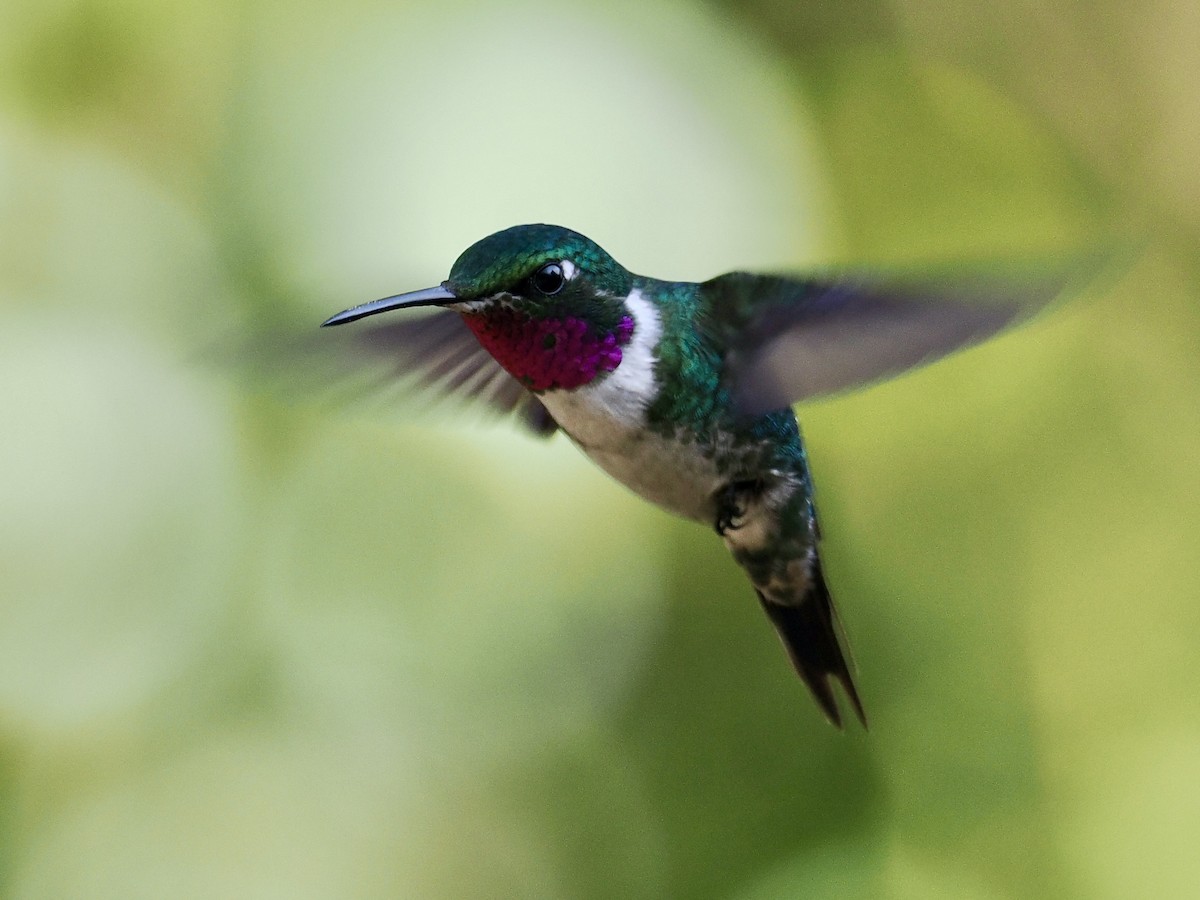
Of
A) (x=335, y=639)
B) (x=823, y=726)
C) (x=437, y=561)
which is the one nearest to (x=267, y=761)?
(x=335, y=639)

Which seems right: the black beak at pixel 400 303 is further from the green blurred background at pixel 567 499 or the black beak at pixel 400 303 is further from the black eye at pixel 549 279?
the green blurred background at pixel 567 499

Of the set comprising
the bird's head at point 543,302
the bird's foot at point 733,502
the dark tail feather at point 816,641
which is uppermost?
the bird's head at point 543,302

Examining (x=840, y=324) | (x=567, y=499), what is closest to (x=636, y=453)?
(x=840, y=324)

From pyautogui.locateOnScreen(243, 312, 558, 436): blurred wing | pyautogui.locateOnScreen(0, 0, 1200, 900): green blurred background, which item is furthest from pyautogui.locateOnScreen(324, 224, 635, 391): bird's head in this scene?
pyautogui.locateOnScreen(0, 0, 1200, 900): green blurred background

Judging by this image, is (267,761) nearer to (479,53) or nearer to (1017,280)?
(479,53)

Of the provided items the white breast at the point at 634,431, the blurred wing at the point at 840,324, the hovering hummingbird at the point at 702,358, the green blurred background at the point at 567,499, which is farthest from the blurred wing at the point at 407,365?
the green blurred background at the point at 567,499

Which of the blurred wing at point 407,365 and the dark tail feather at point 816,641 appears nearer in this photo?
the blurred wing at point 407,365

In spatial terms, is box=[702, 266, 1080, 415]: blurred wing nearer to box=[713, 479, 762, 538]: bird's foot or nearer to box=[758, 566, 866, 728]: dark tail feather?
box=[713, 479, 762, 538]: bird's foot
